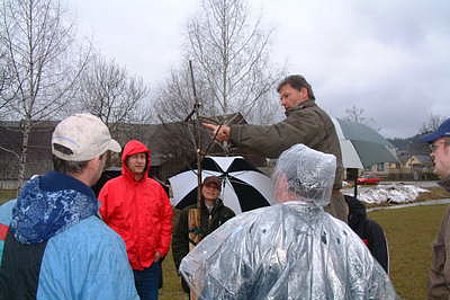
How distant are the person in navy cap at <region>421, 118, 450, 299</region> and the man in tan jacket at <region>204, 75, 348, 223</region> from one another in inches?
24.6

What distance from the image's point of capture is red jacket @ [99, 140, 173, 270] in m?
4.89

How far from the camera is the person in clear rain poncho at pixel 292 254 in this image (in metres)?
2.18

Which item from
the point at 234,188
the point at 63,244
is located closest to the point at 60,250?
the point at 63,244

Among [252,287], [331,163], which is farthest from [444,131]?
[252,287]

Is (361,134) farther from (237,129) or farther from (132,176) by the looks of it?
(237,129)

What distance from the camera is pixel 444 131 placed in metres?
2.86

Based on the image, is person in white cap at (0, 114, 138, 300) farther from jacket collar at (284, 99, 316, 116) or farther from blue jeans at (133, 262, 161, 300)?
blue jeans at (133, 262, 161, 300)

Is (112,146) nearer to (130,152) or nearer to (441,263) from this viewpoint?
(441,263)

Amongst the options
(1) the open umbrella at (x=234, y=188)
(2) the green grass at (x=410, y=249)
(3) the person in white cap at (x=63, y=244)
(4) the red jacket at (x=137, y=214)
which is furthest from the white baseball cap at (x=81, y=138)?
(2) the green grass at (x=410, y=249)

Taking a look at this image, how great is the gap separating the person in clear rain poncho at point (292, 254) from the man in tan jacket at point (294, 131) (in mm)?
598

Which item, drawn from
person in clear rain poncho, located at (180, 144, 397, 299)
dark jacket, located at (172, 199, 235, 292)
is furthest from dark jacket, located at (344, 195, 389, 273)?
person in clear rain poncho, located at (180, 144, 397, 299)

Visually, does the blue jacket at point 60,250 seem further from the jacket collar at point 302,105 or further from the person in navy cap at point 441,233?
the person in navy cap at point 441,233

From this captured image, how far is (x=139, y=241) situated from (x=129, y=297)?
9.20 feet

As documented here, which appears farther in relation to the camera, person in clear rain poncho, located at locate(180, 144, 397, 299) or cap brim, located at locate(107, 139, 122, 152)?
cap brim, located at locate(107, 139, 122, 152)
